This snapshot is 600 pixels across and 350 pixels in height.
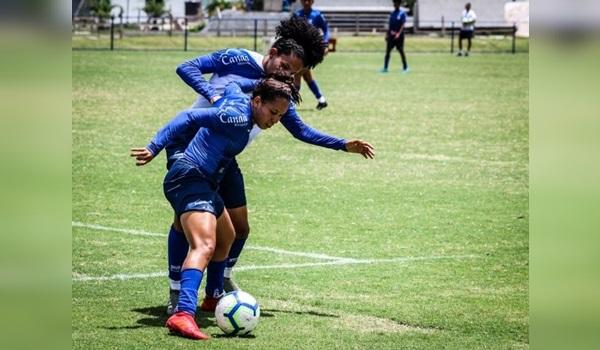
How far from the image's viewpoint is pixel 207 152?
22.9 feet

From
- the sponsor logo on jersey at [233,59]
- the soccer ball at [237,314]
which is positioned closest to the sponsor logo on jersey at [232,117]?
the sponsor logo on jersey at [233,59]

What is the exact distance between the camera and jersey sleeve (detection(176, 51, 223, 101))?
7.51 meters

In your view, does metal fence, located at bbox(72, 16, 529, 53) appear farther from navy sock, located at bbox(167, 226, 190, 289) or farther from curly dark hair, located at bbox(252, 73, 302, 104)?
curly dark hair, located at bbox(252, 73, 302, 104)

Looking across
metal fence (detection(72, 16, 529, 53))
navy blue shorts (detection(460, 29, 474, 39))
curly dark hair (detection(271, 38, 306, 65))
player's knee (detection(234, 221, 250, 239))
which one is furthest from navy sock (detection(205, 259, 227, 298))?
navy blue shorts (detection(460, 29, 474, 39))

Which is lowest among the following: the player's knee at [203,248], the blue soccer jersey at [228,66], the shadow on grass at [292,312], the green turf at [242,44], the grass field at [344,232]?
the grass field at [344,232]

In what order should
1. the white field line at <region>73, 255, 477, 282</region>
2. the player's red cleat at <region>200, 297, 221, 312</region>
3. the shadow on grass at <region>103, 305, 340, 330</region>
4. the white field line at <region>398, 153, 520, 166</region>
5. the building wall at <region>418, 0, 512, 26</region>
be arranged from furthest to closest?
the building wall at <region>418, 0, 512, 26</region>, the white field line at <region>398, 153, 520, 166</region>, the white field line at <region>73, 255, 477, 282</region>, the player's red cleat at <region>200, 297, 221, 312</region>, the shadow on grass at <region>103, 305, 340, 330</region>

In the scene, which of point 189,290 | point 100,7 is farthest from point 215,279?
point 100,7

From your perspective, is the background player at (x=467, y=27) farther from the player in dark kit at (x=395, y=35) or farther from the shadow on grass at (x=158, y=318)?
the shadow on grass at (x=158, y=318)

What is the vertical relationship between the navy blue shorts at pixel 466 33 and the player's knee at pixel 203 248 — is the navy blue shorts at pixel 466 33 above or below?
above

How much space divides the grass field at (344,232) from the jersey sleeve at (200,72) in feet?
4.68

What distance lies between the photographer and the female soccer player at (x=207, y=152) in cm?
680

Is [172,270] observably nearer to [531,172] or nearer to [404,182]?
[531,172]

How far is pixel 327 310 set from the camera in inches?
305

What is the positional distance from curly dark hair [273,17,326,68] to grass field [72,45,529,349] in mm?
1638
